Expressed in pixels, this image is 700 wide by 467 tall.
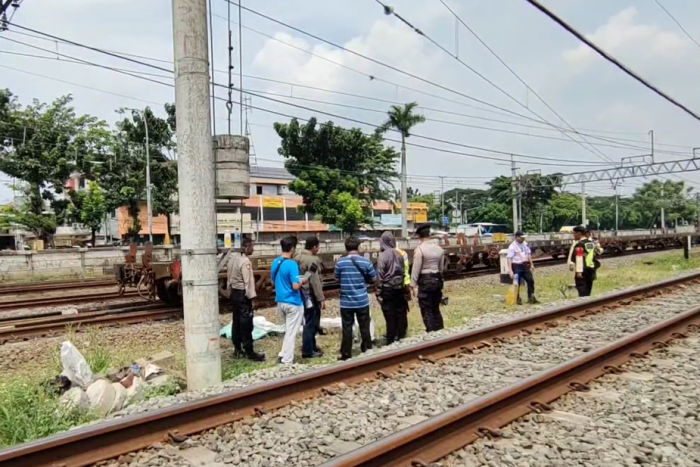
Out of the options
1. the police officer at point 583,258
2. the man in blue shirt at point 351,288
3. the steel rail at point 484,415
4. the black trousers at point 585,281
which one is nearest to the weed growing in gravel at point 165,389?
the man in blue shirt at point 351,288

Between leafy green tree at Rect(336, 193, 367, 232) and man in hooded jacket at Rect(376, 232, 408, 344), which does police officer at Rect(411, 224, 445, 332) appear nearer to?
man in hooded jacket at Rect(376, 232, 408, 344)

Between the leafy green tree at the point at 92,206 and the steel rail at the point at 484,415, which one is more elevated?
the leafy green tree at the point at 92,206

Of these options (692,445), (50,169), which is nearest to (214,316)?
(692,445)

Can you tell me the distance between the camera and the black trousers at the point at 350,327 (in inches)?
299

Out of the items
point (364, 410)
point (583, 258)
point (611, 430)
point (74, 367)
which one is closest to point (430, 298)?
point (364, 410)

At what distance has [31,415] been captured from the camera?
16.3 ft

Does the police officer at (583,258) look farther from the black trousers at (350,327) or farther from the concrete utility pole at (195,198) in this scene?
the concrete utility pole at (195,198)

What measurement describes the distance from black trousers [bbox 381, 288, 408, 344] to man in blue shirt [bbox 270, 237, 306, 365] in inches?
58.9

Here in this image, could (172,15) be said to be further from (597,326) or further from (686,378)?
(597,326)

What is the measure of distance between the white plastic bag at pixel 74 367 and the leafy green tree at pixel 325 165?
38163mm

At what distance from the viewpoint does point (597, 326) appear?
9.09 metres

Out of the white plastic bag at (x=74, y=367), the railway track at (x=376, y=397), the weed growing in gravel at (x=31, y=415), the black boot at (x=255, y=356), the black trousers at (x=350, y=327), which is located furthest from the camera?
the black boot at (x=255, y=356)

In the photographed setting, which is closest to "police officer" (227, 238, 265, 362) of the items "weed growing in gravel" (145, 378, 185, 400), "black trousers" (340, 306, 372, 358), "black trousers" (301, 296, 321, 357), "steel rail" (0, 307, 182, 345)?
"black trousers" (301, 296, 321, 357)

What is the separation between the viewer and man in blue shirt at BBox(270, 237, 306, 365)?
7270mm
